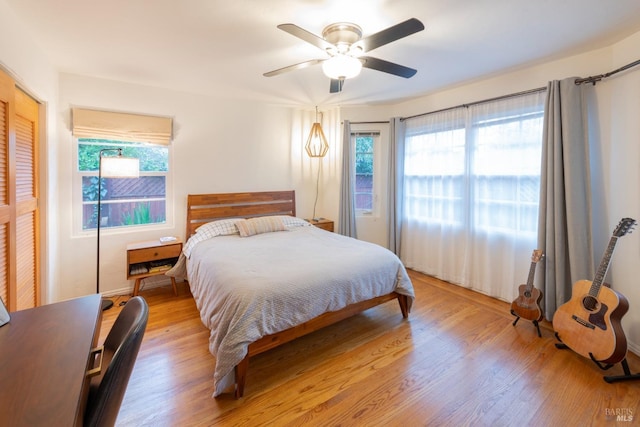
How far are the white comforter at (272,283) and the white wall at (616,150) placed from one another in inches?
64.9

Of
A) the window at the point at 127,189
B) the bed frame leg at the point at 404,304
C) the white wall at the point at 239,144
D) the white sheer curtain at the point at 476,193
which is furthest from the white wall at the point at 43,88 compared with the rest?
the white sheer curtain at the point at 476,193

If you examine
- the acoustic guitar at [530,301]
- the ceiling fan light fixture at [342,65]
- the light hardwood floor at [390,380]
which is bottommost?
the light hardwood floor at [390,380]

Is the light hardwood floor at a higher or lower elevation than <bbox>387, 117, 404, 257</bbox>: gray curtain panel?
lower

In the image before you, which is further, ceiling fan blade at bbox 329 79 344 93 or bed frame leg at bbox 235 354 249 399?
ceiling fan blade at bbox 329 79 344 93

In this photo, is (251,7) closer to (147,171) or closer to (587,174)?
(147,171)

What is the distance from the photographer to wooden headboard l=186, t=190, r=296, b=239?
354 centimetres

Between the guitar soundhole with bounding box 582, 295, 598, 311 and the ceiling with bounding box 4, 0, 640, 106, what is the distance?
1958mm

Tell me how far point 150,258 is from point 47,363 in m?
2.34

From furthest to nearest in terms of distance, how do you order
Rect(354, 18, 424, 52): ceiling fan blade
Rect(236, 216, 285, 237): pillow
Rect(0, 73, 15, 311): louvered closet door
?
Rect(236, 216, 285, 237): pillow < Rect(0, 73, 15, 311): louvered closet door < Rect(354, 18, 424, 52): ceiling fan blade

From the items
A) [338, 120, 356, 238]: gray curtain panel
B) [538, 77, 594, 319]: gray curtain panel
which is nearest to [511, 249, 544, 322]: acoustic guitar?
[538, 77, 594, 319]: gray curtain panel

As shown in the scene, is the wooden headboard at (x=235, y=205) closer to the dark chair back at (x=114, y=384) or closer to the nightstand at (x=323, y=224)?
the nightstand at (x=323, y=224)

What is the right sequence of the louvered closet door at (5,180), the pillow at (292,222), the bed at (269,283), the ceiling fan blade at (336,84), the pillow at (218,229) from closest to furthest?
the louvered closet door at (5,180) → the bed at (269,283) → the ceiling fan blade at (336,84) → the pillow at (218,229) → the pillow at (292,222)

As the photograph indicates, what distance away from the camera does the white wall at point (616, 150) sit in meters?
2.12

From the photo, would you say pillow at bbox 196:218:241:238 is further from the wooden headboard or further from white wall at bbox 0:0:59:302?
white wall at bbox 0:0:59:302
